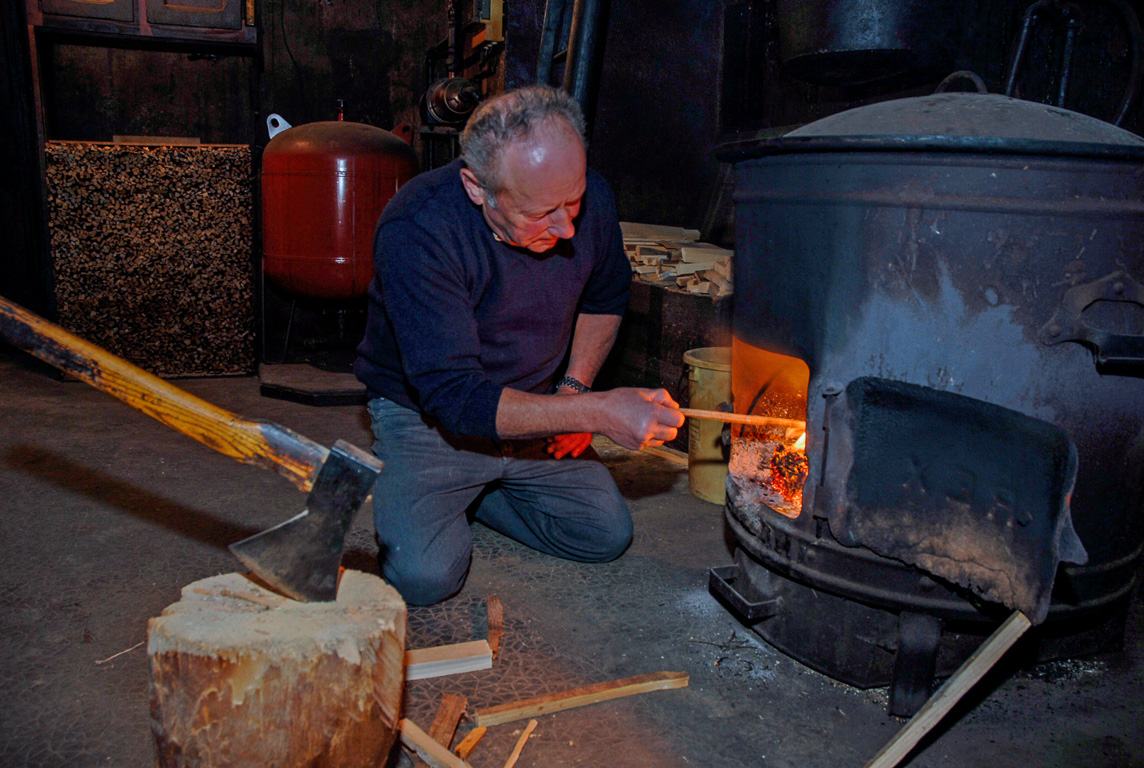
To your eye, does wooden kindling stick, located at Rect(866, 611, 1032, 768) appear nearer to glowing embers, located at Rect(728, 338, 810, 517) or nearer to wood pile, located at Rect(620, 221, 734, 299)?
glowing embers, located at Rect(728, 338, 810, 517)

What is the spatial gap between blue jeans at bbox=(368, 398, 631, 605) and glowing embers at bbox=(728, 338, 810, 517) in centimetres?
49

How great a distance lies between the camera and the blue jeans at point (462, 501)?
7.68ft

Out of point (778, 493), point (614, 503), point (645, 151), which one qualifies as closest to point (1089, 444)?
point (778, 493)

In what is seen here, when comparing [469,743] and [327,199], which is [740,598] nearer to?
[469,743]

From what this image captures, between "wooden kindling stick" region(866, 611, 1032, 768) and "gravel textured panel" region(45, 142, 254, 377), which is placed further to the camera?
"gravel textured panel" region(45, 142, 254, 377)

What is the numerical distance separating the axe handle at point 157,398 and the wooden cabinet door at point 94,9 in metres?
4.39

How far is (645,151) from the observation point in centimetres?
484

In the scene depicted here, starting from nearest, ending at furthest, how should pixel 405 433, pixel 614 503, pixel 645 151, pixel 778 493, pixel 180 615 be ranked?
pixel 180 615, pixel 778 493, pixel 405 433, pixel 614 503, pixel 645 151

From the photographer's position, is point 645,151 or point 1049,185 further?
point 645,151

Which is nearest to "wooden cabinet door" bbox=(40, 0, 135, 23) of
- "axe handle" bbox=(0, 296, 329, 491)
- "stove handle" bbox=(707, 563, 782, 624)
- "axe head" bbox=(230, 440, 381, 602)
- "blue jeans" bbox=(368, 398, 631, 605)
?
"blue jeans" bbox=(368, 398, 631, 605)

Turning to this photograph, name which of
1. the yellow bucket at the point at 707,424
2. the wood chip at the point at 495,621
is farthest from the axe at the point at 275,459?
the yellow bucket at the point at 707,424

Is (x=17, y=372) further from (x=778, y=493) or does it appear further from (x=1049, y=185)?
(x=1049, y=185)

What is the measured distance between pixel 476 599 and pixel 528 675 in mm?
439

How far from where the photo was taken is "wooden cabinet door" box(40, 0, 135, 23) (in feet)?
15.8
